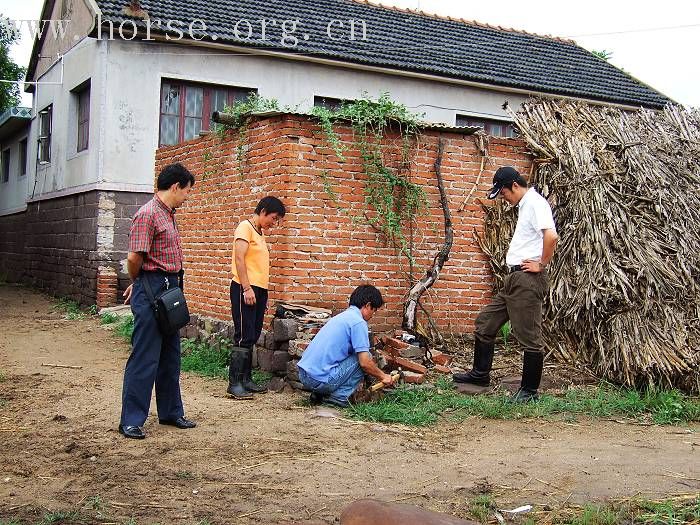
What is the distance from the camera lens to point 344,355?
6.27 meters

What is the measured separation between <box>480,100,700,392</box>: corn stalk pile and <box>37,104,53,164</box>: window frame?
11.4 m

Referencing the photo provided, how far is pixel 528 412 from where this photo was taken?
638cm

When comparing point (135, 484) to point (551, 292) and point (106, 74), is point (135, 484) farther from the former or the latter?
point (106, 74)

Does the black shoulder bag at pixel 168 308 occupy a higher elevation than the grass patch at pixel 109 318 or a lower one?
higher

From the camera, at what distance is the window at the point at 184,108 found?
1392cm

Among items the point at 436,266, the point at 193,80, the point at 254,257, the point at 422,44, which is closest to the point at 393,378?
the point at 254,257

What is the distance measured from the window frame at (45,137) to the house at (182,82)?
0.05m

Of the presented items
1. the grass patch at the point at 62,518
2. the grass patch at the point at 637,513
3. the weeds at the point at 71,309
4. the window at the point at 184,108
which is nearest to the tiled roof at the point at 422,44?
the window at the point at 184,108

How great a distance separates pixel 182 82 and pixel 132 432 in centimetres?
981

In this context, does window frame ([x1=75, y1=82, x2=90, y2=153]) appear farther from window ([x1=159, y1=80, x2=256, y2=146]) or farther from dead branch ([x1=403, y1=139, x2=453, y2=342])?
dead branch ([x1=403, y1=139, x2=453, y2=342])

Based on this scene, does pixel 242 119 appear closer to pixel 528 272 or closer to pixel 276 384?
pixel 276 384

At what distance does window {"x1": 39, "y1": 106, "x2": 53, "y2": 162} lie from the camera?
55.9 ft

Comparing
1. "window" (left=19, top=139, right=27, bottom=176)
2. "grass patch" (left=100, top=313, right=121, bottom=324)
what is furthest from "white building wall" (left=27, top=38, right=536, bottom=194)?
"window" (left=19, top=139, right=27, bottom=176)

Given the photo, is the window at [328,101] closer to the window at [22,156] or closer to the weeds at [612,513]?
the window at [22,156]
